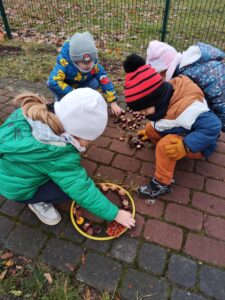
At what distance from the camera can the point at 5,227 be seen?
2494 mm

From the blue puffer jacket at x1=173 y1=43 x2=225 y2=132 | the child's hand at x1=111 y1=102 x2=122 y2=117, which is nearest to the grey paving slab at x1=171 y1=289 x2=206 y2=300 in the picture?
the blue puffer jacket at x1=173 y1=43 x2=225 y2=132

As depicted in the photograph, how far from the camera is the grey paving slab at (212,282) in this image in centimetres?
210

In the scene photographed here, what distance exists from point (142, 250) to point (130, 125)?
170cm

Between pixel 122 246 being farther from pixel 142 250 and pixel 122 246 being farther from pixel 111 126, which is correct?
pixel 111 126

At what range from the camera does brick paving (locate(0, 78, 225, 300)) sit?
2.15m

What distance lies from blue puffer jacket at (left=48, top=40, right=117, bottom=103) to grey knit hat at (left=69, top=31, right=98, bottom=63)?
21 cm

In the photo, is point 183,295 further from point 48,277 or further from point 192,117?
point 192,117

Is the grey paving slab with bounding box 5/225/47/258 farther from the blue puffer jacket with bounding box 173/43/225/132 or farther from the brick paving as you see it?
the blue puffer jacket with bounding box 173/43/225/132

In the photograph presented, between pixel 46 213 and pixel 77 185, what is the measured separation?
0.56 metres

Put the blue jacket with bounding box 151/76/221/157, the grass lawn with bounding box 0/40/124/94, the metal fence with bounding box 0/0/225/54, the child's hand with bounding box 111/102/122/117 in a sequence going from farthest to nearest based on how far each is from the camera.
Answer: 1. the metal fence with bounding box 0/0/225/54
2. the grass lawn with bounding box 0/40/124/94
3. the child's hand with bounding box 111/102/122/117
4. the blue jacket with bounding box 151/76/221/157

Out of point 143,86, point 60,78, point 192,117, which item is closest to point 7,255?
point 143,86

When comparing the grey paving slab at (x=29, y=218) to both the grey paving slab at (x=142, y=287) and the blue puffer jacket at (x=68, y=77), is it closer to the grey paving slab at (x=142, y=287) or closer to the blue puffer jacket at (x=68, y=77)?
the grey paving slab at (x=142, y=287)

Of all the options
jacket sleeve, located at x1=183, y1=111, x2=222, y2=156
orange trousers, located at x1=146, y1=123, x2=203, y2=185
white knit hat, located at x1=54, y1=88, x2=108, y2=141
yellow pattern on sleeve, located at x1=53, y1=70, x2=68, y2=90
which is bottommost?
orange trousers, located at x1=146, y1=123, x2=203, y2=185

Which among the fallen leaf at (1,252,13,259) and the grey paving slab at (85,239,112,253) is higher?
the grey paving slab at (85,239,112,253)
